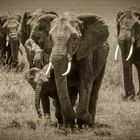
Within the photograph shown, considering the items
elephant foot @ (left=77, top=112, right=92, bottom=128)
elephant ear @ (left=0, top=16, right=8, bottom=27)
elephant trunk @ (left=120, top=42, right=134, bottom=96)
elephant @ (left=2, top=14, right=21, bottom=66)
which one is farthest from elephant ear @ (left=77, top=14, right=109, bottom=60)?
elephant ear @ (left=0, top=16, right=8, bottom=27)

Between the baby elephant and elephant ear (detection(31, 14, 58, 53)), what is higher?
elephant ear (detection(31, 14, 58, 53))

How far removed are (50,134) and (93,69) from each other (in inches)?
40.5

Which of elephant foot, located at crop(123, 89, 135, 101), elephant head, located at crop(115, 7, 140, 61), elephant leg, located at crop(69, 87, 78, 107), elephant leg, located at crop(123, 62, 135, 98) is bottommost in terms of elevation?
elephant foot, located at crop(123, 89, 135, 101)

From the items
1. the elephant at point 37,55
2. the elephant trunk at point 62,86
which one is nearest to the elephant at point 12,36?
the elephant at point 37,55

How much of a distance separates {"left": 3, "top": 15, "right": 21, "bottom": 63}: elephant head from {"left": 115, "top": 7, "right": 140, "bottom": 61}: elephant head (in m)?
3.21

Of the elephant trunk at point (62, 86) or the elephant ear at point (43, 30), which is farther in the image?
the elephant ear at point (43, 30)

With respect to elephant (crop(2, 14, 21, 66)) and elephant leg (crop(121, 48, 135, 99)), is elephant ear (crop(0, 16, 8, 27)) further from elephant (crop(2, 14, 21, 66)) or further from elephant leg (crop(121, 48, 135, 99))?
elephant leg (crop(121, 48, 135, 99))

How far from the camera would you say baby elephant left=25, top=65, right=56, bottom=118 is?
7398mm

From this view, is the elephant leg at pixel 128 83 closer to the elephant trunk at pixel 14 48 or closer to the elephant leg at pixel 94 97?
the elephant leg at pixel 94 97

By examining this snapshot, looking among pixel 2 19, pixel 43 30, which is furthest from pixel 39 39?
pixel 2 19

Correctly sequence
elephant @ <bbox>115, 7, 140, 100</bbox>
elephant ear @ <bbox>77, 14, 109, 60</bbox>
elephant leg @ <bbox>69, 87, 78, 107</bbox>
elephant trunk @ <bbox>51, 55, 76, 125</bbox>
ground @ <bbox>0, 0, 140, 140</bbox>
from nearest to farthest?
elephant trunk @ <bbox>51, 55, 76, 125</bbox> < ground @ <bbox>0, 0, 140, 140</bbox> < elephant ear @ <bbox>77, 14, 109, 60</bbox> < elephant leg @ <bbox>69, 87, 78, 107</bbox> < elephant @ <bbox>115, 7, 140, 100</bbox>

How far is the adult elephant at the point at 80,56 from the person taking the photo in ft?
22.6

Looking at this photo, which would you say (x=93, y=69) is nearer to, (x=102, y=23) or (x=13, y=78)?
(x=102, y=23)

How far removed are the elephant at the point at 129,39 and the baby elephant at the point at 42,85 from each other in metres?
2.63
